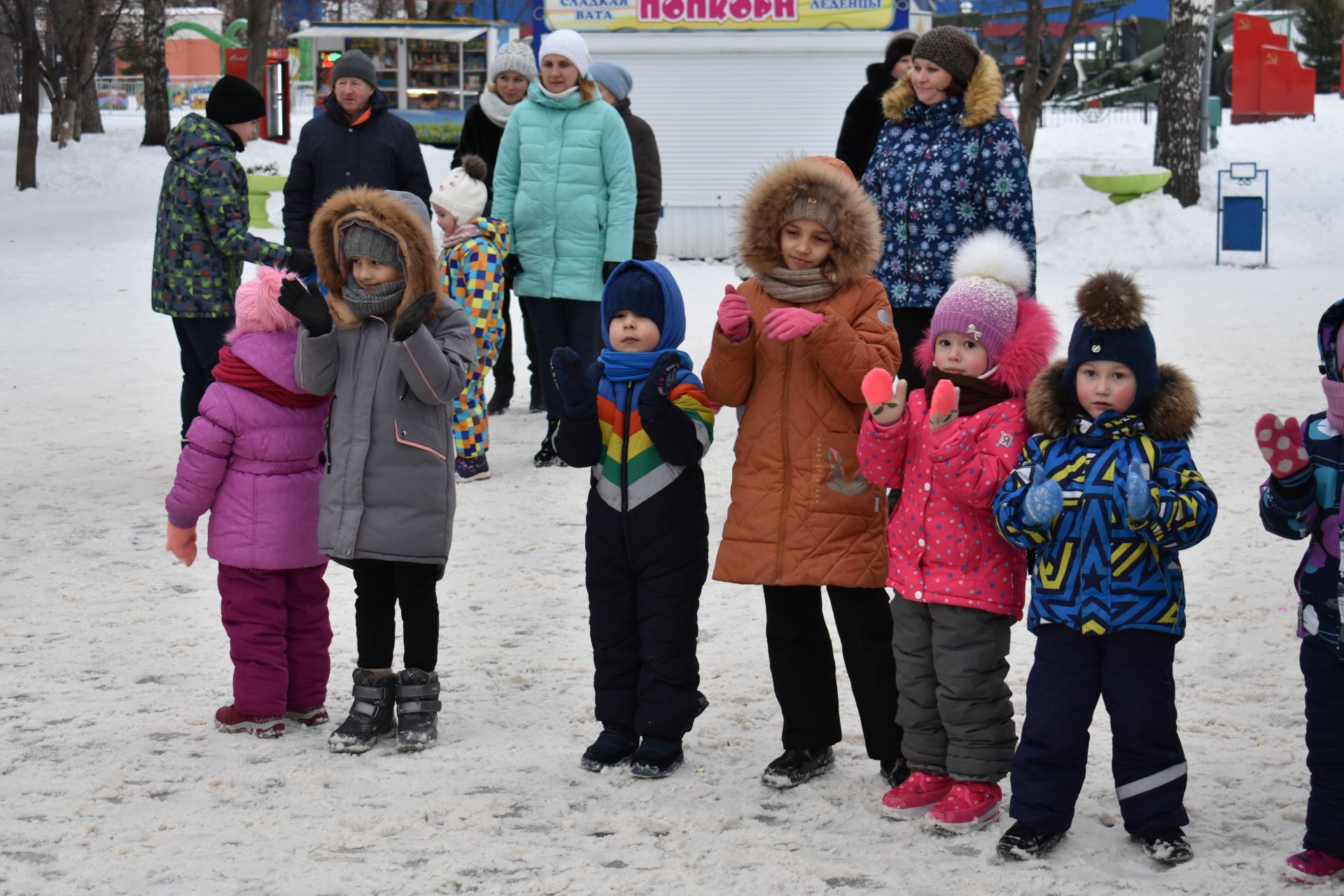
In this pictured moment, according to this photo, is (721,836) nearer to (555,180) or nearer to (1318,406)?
(555,180)

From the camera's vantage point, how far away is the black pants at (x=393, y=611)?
13.8 feet

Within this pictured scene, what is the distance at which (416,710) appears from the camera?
4199 millimetres

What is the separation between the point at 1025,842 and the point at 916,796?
1.09 feet

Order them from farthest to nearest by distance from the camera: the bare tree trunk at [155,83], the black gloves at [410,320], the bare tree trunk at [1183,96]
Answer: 1. the bare tree trunk at [155,83]
2. the bare tree trunk at [1183,96]
3. the black gloves at [410,320]

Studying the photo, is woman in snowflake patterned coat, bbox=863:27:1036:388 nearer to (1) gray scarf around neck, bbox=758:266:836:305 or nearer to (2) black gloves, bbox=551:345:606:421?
(1) gray scarf around neck, bbox=758:266:836:305

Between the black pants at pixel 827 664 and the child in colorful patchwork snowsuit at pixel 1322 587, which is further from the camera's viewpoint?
the black pants at pixel 827 664

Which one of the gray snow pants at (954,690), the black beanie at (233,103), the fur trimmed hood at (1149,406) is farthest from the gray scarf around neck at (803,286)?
the black beanie at (233,103)

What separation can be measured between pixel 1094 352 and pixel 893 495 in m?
2.52

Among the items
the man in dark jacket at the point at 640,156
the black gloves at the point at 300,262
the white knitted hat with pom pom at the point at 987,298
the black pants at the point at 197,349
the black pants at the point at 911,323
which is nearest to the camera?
the white knitted hat with pom pom at the point at 987,298

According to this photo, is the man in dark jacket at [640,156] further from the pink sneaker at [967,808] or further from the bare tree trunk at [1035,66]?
the bare tree trunk at [1035,66]

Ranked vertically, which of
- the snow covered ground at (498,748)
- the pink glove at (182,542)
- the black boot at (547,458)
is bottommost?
the snow covered ground at (498,748)

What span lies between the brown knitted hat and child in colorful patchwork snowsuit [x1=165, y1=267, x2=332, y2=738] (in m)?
2.21

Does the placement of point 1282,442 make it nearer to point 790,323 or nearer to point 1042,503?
point 1042,503

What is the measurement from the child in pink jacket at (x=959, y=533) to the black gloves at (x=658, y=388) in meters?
0.50
